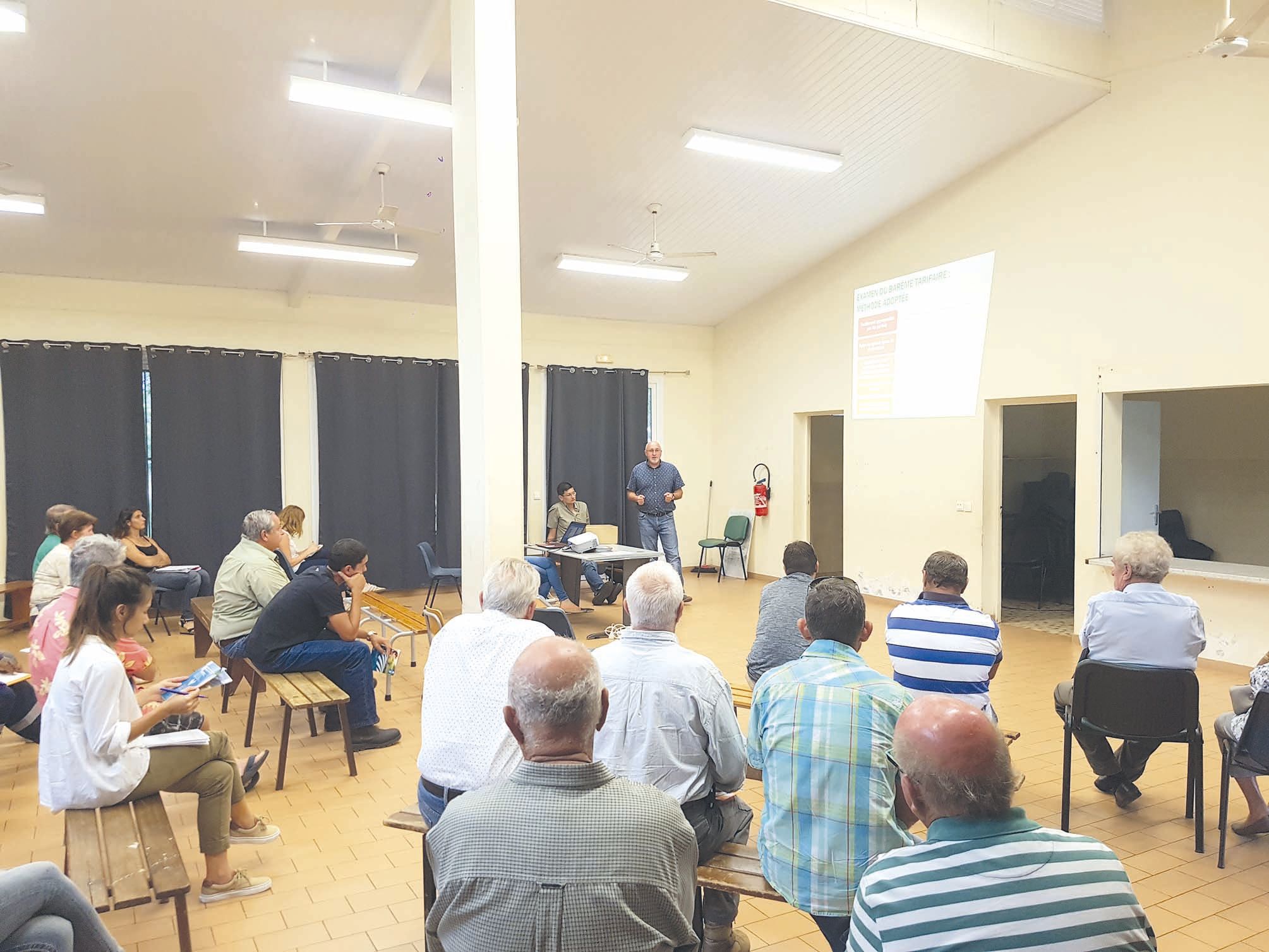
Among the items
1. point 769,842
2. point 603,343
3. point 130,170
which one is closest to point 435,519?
point 603,343

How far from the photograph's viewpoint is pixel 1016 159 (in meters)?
7.04

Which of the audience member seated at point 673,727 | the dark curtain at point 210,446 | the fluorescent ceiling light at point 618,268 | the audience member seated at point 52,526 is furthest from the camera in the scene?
the dark curtain at point 210,446

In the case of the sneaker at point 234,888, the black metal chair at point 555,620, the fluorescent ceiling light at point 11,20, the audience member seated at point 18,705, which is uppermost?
the fluorescent ceiling light at point 11,20

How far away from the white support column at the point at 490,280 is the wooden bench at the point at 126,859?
1743mm

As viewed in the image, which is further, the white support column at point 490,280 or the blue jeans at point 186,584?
the blue jeans at point 186,584

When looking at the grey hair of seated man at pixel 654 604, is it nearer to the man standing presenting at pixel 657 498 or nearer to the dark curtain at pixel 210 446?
the man standing presenting at pixel 657 498

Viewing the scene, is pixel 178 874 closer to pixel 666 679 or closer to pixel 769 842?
pixel 666 679

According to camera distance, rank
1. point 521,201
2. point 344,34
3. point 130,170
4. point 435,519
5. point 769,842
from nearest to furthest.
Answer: point 769,842
point 344,34
point 130,170
point 521,201
point 435,519

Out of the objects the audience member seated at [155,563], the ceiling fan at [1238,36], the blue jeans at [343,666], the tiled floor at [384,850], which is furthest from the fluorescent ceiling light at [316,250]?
the ceiling fan at [1238,36]

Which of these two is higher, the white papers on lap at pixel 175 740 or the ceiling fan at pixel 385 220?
the ceiling fan at pixel 385 220

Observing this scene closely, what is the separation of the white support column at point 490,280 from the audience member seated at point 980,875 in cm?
285

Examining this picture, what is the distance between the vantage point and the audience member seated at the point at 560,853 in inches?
53.1

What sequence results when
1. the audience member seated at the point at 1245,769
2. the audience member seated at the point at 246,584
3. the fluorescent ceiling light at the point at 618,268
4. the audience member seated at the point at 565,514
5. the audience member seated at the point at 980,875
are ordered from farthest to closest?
the audience member seated at the point at 565,514 → the fluorescent ceiling light at the point at 618,268 → the audience member seated at the point at 246,584 → the audience member seated at the point at 1245,769 → the audience member seated at the point at 980,875

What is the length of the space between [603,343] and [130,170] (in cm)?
553
